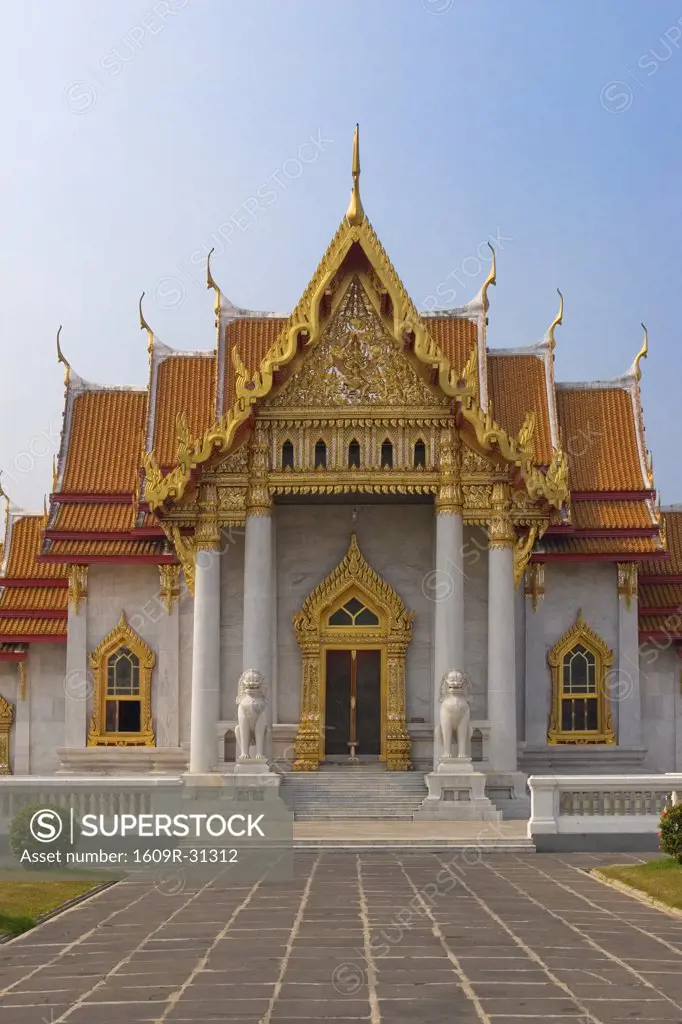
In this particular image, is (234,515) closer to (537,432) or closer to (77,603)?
(77,603)

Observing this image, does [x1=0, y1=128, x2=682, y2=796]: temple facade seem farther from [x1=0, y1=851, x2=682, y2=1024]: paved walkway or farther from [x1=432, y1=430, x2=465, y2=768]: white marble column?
[x1=0, y1=851, x2=682, y2=1024]: paved walkway

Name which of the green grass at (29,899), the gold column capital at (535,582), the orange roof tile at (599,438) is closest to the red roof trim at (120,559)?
the gold column capital at (535,582)

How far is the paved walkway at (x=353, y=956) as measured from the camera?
8.30 m

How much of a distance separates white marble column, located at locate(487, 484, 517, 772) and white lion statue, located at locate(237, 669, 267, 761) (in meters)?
3.67

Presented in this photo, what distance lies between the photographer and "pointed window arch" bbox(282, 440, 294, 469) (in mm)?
23062

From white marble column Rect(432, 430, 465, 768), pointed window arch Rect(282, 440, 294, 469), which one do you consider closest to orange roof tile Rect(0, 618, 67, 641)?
pointed window arch Rect(282, 440, 294, 469)

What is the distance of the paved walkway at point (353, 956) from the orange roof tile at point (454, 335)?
46.0 feet

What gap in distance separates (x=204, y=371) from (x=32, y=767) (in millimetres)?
8081

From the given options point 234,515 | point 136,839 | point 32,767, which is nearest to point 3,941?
point 136,839

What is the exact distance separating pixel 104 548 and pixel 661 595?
33.9ft

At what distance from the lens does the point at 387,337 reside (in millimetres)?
23172

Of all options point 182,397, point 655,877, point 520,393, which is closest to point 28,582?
point 182,397

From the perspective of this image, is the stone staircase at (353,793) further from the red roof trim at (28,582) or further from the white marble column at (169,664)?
the red roof trim at (28,582)

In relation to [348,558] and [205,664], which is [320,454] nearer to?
[348,558]
